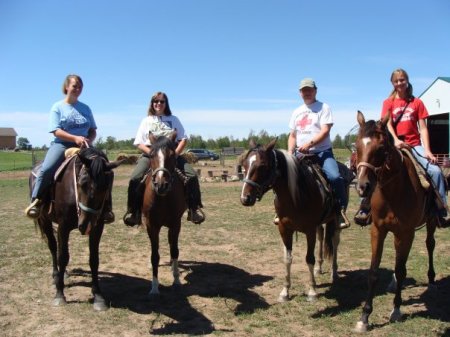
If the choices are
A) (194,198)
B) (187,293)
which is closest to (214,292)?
(187,293)

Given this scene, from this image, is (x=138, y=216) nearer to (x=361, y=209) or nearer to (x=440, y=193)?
(x=361, y=209)

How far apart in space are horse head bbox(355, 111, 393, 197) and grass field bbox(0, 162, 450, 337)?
182cm

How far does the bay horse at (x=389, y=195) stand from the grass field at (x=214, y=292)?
53 centimetres

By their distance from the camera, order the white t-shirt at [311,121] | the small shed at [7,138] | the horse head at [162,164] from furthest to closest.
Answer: the small shed at [7,138] < the white t-shirt at [311,121] < the horse head at [162,164]

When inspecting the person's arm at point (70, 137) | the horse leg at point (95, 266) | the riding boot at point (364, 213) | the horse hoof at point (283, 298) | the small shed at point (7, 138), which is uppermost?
the small shed at point (7, 138)

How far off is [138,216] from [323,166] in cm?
302

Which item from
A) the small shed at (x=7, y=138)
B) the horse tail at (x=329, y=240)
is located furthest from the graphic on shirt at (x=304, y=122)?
the small shed at (x=7, y=138)

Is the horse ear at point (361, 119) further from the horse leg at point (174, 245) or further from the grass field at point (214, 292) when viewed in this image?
the horse leg at point (174, 245)

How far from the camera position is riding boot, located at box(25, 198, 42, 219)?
226 inches

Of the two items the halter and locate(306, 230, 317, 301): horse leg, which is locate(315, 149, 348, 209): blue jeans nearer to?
locate(306, 230, 317, 301): horse leg

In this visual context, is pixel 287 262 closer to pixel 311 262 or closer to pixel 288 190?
pixel 311 262

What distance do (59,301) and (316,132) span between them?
4379 mm

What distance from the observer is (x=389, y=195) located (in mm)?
→ 4910

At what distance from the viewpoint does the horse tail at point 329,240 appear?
6713mm
